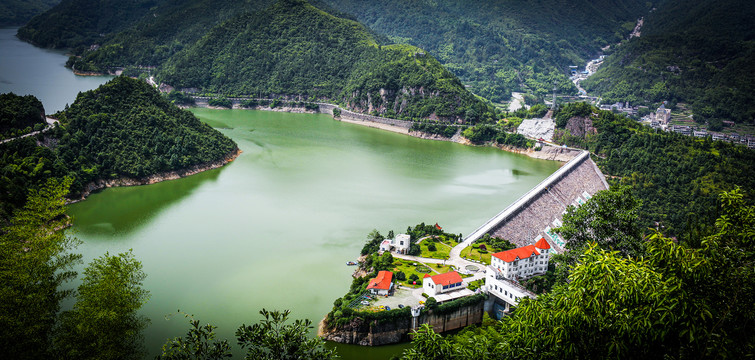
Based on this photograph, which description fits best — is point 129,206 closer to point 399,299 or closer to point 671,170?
point 399,299

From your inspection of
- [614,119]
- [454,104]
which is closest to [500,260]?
[614,119]

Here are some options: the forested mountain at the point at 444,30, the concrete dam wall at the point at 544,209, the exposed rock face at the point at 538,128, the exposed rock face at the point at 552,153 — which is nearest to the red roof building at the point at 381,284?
the concrete dam wall at the point at 544,209

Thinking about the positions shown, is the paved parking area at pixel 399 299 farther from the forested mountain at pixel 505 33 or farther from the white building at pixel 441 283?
the forested mountain at pixel 505 33

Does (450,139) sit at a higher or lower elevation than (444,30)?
lower

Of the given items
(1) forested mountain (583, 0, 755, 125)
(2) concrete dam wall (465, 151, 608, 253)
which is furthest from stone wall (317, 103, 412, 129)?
(1) forested mountain (583, 0, 755, 125)

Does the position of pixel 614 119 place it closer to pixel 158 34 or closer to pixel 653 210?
pixel 653 210

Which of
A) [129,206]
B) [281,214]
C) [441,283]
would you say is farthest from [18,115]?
[441,283]

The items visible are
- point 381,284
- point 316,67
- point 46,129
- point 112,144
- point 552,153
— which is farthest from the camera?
point 316,67
